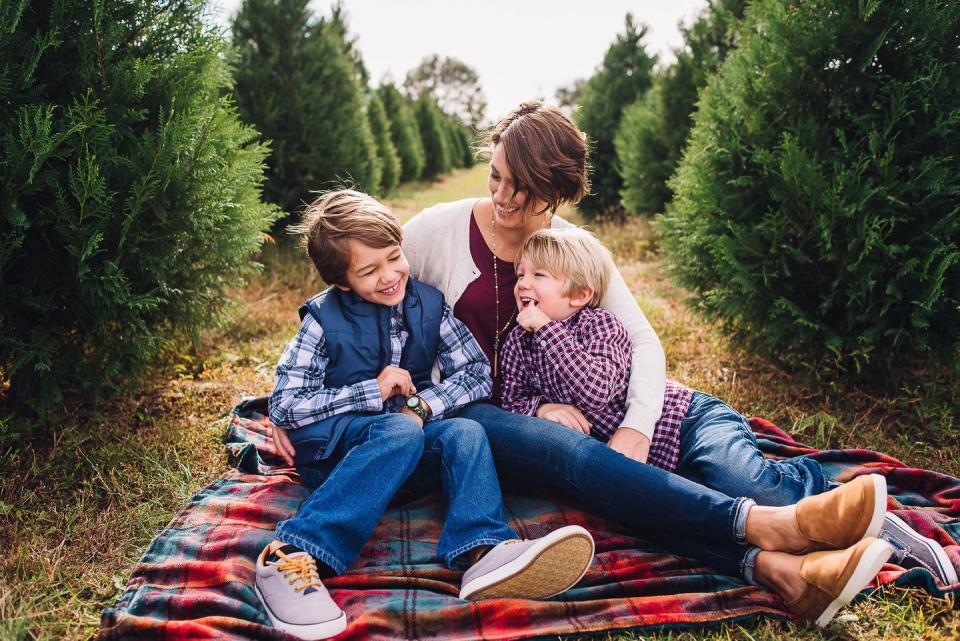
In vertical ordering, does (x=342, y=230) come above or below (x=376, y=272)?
above

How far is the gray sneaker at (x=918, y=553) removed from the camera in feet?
7.51

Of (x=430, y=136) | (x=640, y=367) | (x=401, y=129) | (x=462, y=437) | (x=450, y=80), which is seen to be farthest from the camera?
(x=450, y=80)

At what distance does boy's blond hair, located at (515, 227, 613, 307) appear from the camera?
108 inches

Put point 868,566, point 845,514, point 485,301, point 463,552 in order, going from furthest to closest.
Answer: point 485,301, point 463,552, point 845,514, point 868,566

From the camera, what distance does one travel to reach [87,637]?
2.04 m

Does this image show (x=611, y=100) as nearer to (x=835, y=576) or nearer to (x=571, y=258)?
(x=571, y=258)

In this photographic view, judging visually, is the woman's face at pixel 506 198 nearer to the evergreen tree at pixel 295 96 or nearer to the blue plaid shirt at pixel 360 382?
the blue plaid shirt at pixel 360 382

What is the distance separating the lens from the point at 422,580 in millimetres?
2227

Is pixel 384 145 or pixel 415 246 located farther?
pixel 384 145

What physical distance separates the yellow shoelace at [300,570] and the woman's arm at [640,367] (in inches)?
51.9

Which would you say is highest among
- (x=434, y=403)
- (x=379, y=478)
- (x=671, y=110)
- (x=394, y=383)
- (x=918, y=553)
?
(x=671, y=110)

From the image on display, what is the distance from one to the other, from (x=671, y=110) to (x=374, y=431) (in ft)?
22.2

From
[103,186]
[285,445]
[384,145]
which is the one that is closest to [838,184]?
[285,445]

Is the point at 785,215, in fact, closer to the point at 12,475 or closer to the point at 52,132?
the point at 52,132
